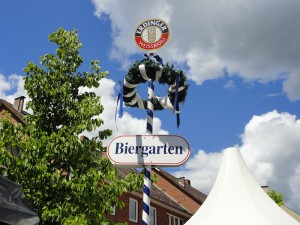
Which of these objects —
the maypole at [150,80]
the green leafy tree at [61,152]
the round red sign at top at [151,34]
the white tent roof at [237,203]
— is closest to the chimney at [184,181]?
the green leafy tree at [61,152]

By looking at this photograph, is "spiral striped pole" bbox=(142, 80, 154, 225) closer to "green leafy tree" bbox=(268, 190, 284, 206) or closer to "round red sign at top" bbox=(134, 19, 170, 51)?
"round red sign at top" bbox=(134, 19, 170, 51)

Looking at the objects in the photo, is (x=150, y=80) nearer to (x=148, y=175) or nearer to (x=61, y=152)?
(x=148, y=175)

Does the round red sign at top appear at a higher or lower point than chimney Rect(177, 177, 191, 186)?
lower

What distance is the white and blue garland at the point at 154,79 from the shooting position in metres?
7.07

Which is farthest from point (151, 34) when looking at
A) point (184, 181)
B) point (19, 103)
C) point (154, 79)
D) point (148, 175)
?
point (184, 181)

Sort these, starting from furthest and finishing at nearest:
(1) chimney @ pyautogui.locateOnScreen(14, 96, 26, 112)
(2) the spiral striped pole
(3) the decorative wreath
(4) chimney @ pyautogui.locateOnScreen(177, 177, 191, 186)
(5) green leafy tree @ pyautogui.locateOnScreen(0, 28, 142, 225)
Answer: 1. (4) chimney @ pyautogui.locateOnScreen(177, 177, 191, 186)
2. (1) chimney @ pyautogui.locateOnScreen(14, 96, 26, 112)
3. (5) green leafy tree @ pyautogui.locateOnScreen(0, 28, 142, 225)
4. (3) the decorative wreath
5. (2) the spiral striped pole

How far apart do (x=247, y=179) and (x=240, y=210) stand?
3.04ft

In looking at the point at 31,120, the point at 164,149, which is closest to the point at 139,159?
the point at 164,149

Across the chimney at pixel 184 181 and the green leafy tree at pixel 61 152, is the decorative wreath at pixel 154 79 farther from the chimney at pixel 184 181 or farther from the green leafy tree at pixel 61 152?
the chimney at pixel 184 181

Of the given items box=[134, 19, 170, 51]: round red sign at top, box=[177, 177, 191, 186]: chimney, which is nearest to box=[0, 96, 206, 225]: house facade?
box=[177, 177, 191, 186]: chimney

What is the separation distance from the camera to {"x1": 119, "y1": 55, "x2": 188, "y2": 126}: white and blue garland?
7.07m

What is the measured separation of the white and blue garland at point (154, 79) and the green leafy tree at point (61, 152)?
189 centimetres

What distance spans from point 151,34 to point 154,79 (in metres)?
0.85

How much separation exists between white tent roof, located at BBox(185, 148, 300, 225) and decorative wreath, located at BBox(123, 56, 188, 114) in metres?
1.71
